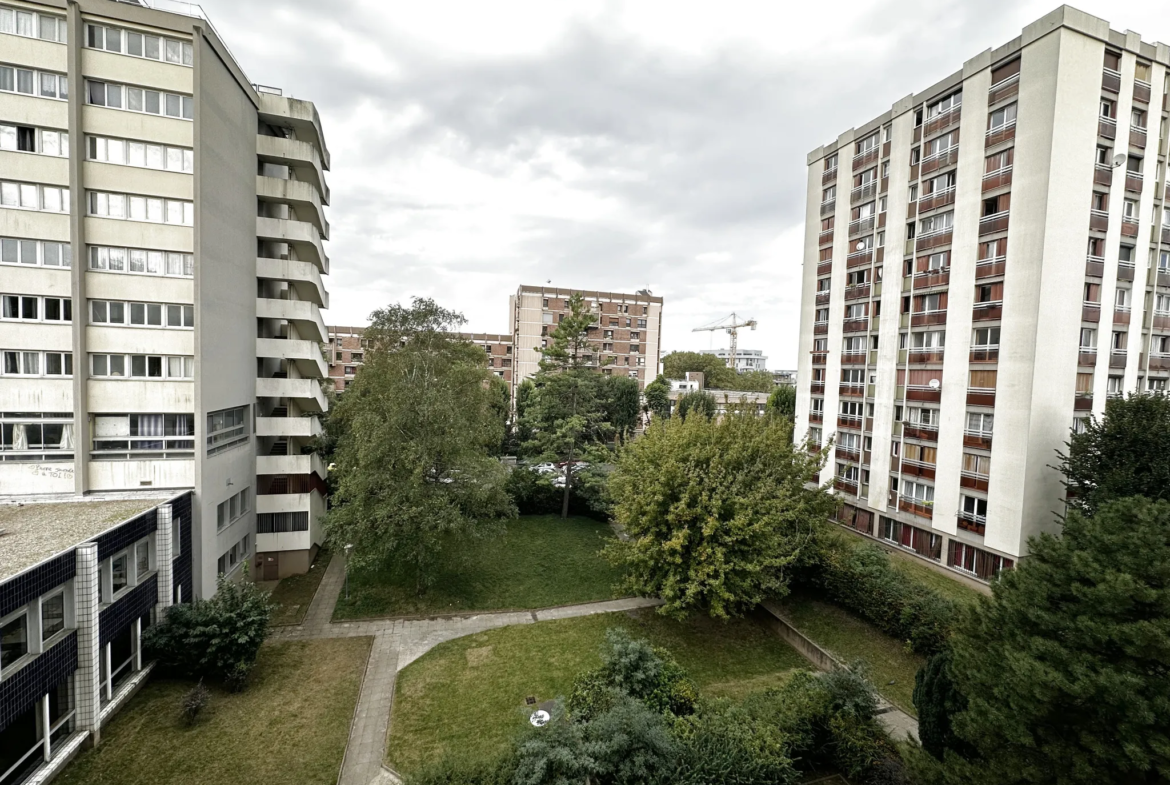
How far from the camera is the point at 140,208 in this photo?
17.0 meters

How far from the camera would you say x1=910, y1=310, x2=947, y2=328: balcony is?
2606cm

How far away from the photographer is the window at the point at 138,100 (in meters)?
16.5

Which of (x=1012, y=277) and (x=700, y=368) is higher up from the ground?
(x=1012, y=277)

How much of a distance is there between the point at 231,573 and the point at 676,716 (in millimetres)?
17974

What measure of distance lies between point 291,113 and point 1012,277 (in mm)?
32305

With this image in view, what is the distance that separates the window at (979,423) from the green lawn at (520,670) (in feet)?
46.1

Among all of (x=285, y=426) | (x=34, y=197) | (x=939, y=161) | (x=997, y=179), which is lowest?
(x=285, y=426)

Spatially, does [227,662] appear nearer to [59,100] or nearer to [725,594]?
[725,594]

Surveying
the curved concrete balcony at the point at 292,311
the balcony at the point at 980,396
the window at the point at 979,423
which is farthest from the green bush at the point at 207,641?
the balcony at the point at 980,396

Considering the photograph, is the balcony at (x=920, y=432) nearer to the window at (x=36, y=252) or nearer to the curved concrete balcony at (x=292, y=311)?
the curved concrete balcony at (x=292, y=311)

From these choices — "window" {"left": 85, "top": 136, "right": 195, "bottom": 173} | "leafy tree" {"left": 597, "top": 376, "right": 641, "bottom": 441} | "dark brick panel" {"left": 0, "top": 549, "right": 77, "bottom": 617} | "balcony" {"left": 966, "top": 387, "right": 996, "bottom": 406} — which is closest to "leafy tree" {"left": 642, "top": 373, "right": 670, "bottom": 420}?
"leafy tree" {"left": 597, "top": 376, "right": 641, "bottom": 441}

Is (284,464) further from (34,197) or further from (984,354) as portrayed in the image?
(984,354)

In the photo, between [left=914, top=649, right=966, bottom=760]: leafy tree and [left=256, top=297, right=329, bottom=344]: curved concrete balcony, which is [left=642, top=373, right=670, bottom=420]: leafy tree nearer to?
[left=256, top=297, right=329, bottom=344]: curved concrete balcony

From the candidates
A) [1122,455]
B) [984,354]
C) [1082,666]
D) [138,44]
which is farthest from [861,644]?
[138,44]
